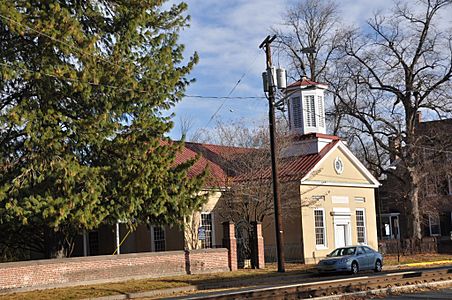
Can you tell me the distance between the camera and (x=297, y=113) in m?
42.5

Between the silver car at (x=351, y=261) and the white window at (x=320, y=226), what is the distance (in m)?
7.01

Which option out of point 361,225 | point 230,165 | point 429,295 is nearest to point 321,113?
point 361,225

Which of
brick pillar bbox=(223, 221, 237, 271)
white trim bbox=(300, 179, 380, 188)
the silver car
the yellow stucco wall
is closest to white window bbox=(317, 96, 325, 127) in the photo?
the yellow stucco wall

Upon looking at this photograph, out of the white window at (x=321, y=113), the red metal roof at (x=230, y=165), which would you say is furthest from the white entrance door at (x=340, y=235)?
the white window at (x=321, y=113)

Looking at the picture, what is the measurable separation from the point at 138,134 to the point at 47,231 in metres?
5.78

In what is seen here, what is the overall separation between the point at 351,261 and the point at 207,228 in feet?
31.8

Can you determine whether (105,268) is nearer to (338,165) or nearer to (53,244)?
(53,244)

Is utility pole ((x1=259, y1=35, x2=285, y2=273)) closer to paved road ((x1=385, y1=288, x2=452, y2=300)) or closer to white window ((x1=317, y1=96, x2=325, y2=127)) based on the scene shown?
paved road ((x1=385, y1=288, x2=452, y2=300))

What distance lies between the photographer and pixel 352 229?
1620 inches

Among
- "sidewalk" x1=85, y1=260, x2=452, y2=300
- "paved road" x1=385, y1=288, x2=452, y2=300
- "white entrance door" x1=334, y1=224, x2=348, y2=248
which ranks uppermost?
"white entrance door" x1=334, y1=224, x2=348, y2=248

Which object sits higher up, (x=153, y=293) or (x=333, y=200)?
(x=333, y=200)

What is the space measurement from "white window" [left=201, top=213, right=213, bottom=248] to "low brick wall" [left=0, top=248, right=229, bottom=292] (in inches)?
204

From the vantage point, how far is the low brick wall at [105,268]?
78.0 ft

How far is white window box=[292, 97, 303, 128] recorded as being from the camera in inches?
1665
